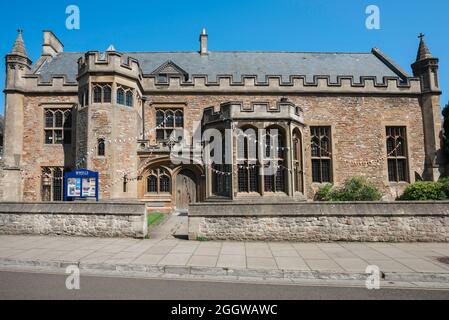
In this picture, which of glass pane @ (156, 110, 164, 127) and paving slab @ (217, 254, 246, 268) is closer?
paving slab @ (217, 254, 246, 268)

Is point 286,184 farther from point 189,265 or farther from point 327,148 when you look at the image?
point 189,265

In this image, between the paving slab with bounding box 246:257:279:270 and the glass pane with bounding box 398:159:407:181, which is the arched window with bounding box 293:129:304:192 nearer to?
the paving slab with bounding box 246:257:279:270

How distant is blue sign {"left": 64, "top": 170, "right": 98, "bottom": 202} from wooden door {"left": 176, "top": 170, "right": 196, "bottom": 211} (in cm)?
540

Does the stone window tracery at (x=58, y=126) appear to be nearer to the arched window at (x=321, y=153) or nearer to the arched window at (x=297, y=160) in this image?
the arched window at (x=297, y=160)

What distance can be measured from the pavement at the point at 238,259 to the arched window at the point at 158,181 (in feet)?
25.1

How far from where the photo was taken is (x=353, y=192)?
15.3 metres

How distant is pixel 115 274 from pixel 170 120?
12.8m

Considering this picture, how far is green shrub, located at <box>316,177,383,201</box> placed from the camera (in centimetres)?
1506

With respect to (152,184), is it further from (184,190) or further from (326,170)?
(326,170)

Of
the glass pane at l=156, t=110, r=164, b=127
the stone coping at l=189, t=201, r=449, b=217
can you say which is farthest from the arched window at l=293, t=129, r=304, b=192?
the glass pane at l=156, t=110, r=164, b=127

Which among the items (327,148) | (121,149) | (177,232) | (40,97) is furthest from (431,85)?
(40,97)

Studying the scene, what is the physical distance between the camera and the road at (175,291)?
14.7 feet

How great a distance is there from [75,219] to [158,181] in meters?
7.07
